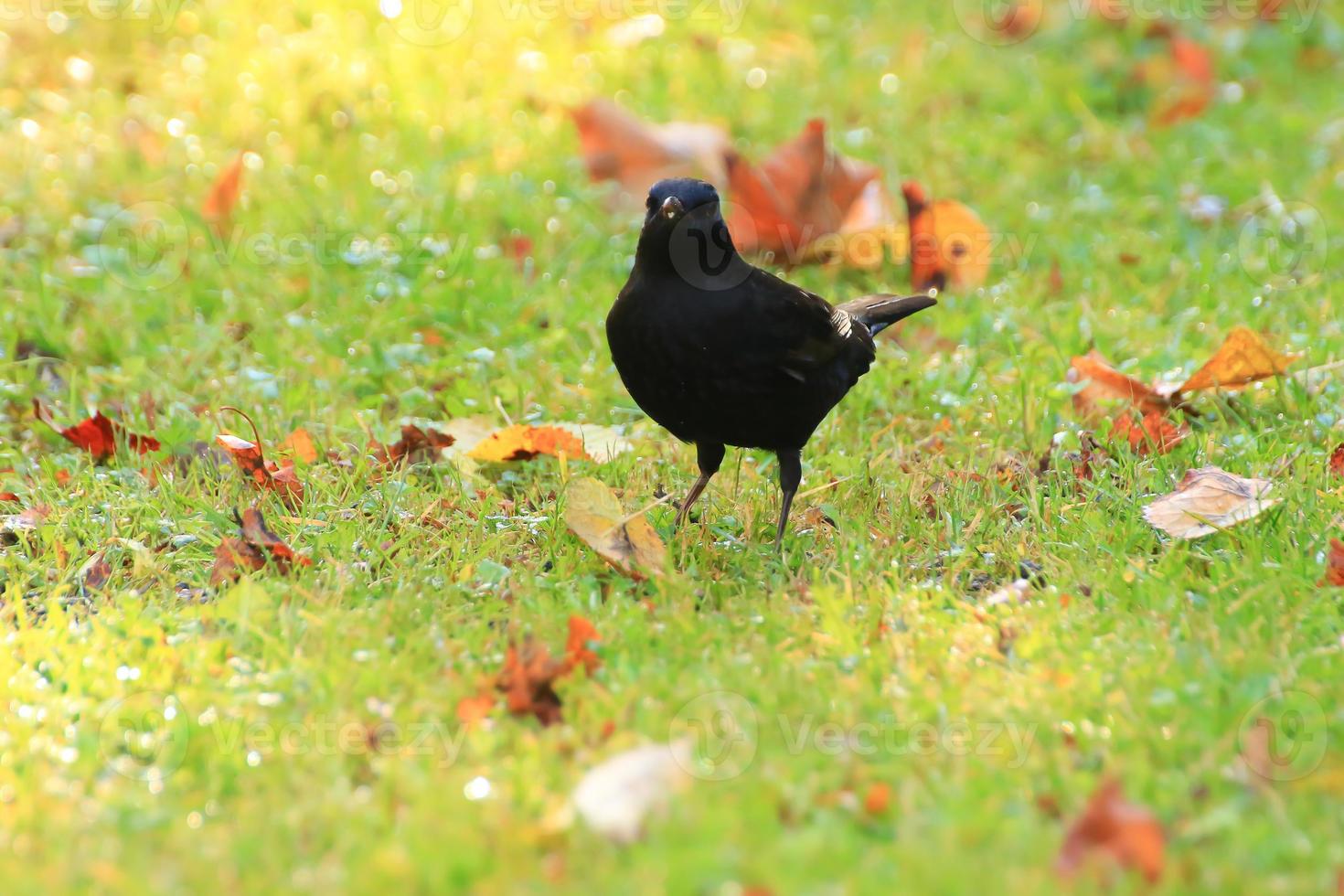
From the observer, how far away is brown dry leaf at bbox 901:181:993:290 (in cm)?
583

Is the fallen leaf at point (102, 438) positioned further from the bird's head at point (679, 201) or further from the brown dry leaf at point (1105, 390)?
the brown dry leaf at point (1105, 390)

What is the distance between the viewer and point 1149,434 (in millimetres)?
4430

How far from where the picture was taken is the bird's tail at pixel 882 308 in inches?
183

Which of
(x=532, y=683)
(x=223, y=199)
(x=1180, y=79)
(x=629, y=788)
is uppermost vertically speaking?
(x=629, y=788)

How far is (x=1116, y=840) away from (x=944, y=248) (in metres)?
3.67

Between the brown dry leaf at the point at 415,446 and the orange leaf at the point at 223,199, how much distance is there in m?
2.09

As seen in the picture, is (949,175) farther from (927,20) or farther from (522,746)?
(522,746)

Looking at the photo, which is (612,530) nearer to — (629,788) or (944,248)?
(629,788)

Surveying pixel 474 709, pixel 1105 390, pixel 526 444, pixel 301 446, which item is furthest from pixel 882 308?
pixel 474 709

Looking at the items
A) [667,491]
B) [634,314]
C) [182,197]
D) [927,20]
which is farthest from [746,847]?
[927,20]

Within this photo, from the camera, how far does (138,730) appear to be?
295 centimetres

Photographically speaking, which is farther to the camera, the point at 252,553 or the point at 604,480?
the point at 604,480

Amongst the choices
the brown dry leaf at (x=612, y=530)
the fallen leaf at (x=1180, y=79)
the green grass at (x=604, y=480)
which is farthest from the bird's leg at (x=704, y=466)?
the fallen leaf at (x=1180, y=79)

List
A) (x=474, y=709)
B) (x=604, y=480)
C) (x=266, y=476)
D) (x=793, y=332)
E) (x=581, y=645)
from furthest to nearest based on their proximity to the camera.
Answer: (x=604, y=480) < (x=266, y=476) < (x=793, y=332) < (x=581, y=645) < (x=474, y=709)
